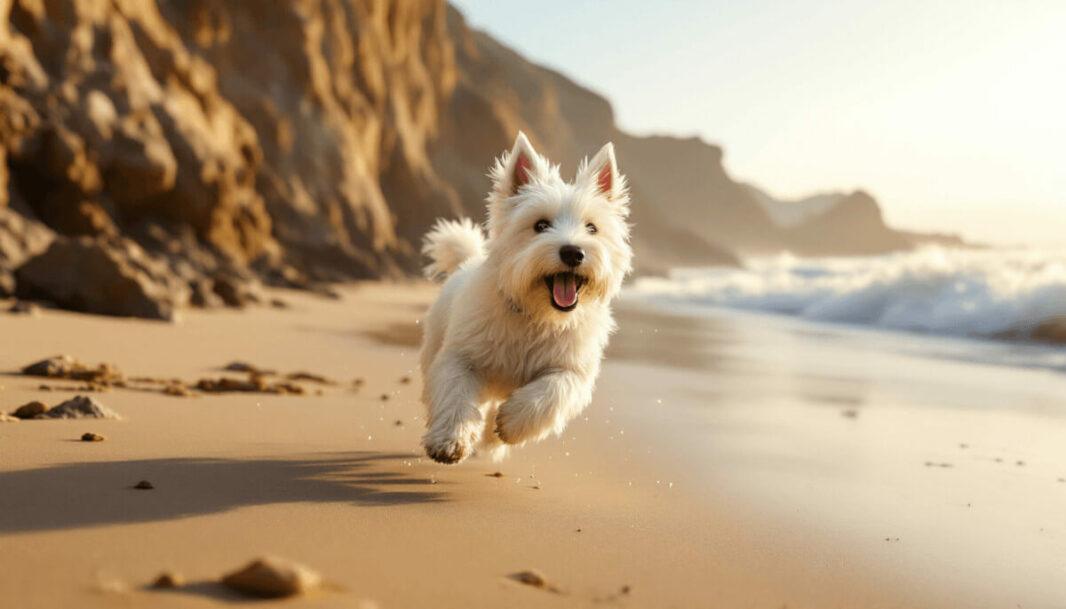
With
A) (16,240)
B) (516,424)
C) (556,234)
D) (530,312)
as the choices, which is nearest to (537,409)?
(516,424)

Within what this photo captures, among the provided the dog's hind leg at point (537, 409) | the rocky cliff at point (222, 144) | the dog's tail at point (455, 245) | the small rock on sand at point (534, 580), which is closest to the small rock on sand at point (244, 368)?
the dog's tail at point (455, 245)

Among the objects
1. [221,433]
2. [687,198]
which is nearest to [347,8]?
[221,433]

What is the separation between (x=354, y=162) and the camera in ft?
105

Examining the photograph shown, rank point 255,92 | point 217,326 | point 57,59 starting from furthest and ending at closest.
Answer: point 255,92 → point 57,59 → point 217,326

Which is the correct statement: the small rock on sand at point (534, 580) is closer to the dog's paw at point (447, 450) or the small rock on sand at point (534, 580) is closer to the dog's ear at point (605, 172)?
the dog's paw at point (447, 450)

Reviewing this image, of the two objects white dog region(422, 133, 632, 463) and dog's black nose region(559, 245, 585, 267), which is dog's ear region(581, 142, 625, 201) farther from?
dog's black nose region(559, 245, 585, 267)

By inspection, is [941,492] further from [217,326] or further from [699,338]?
[699,338]

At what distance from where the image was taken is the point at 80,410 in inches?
177

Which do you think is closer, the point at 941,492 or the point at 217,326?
the point at 941,492

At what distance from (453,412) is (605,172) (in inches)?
64.2

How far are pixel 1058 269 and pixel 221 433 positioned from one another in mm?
18470

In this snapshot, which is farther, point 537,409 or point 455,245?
point 455,245

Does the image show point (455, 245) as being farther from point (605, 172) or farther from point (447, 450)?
point (447, 450)

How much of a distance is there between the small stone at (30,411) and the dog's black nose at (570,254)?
2.46m
